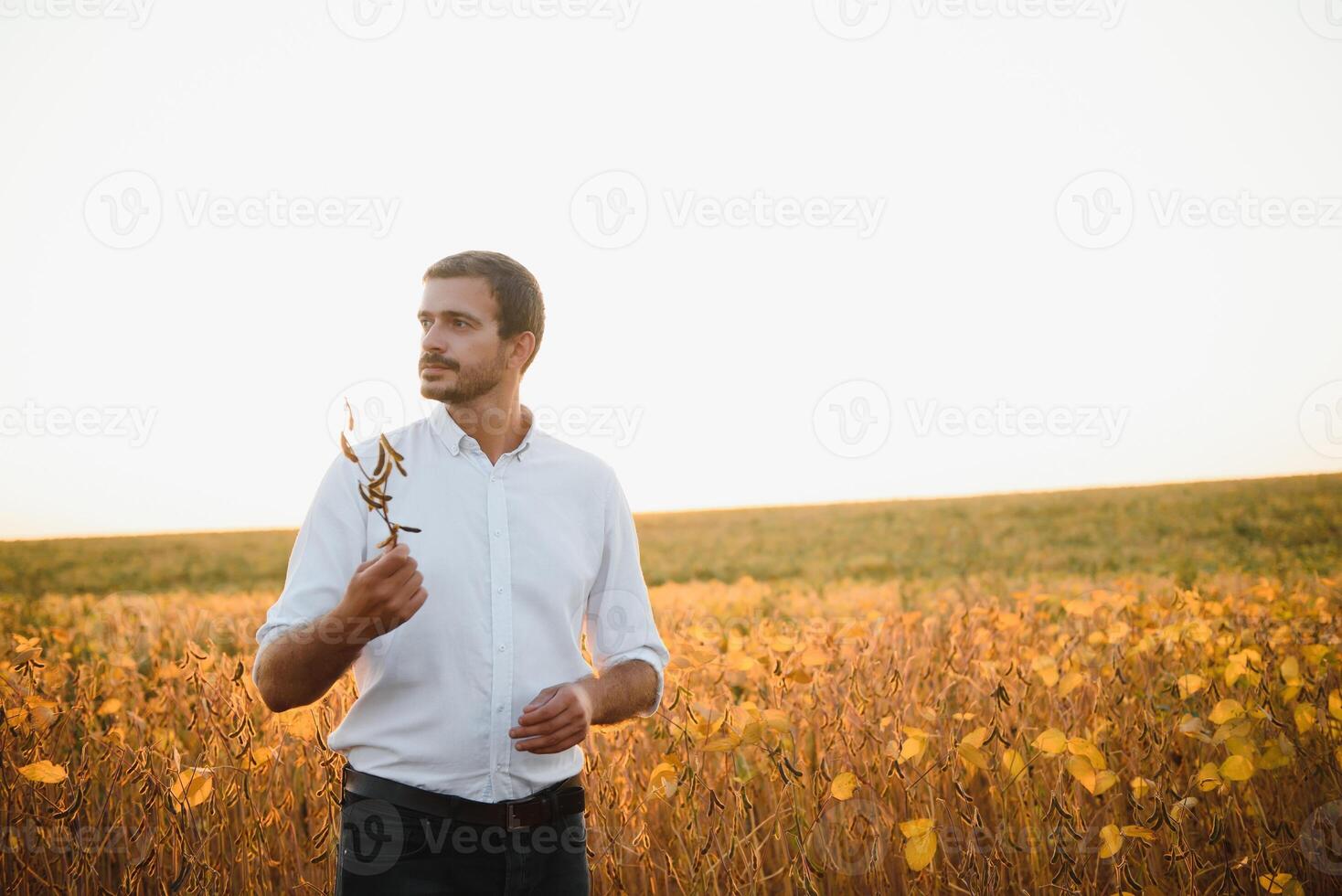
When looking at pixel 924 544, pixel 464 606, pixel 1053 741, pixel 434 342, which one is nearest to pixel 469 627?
pixel 464 606

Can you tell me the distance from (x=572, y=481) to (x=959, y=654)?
327cm

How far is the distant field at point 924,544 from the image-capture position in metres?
20.4

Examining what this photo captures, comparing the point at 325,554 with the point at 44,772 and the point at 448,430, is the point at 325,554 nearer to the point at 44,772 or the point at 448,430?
the point at 448,430

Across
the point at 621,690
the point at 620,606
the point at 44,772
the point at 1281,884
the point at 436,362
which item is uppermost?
the point at 436,362

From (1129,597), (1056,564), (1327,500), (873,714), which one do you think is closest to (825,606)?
(1129,597)

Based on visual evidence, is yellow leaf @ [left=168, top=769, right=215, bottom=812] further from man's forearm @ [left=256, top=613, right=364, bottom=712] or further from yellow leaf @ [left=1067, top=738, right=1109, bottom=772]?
yellow leaf @ [left=1067, top=738, right=1109, bottom=772]

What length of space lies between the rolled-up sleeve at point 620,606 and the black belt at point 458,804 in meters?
0.36

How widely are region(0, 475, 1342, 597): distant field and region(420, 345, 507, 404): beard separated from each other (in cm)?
1399

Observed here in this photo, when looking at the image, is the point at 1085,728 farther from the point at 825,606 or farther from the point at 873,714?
the point at 825,606

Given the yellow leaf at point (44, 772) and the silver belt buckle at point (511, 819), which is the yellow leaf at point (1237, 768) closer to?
the silver belt buckle at point (511, 819)

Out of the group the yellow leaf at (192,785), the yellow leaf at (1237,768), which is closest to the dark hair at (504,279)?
the yellow leaf at (192,785)

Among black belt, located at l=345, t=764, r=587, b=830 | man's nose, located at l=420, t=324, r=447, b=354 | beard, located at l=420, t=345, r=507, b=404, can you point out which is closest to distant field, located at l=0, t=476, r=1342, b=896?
black belt, located at l=345, t=764, r=587, b=830

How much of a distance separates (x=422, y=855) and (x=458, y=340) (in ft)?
3.93

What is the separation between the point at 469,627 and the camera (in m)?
2.21
